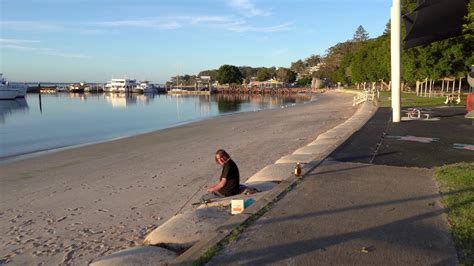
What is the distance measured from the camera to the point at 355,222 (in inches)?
220

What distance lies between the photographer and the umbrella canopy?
1917cm

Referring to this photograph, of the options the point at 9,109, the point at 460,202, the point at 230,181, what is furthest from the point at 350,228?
the point at 9,109

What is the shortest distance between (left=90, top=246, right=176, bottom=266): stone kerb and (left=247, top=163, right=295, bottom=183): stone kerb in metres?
4.15

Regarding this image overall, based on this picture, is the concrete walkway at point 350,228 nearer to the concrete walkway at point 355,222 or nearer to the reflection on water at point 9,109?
the concrete walkway at point 355,222

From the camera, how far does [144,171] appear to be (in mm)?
13148

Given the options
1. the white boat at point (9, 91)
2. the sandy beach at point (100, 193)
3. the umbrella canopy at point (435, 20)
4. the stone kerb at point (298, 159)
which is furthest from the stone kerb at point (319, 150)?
the white boat at point (9, 91)

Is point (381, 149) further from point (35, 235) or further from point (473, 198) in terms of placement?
point (35, 235)

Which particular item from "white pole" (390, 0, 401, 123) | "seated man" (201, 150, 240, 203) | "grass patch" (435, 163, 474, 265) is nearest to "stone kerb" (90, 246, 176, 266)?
"seated man" (201, 150, 240, 203)

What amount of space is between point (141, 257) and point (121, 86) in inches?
6041

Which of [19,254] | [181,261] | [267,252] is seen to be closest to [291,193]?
[267,252]

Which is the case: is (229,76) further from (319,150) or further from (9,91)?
(319,150)

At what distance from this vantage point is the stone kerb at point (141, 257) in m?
4.82

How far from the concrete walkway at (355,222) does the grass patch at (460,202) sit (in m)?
0.12

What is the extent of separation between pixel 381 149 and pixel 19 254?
29.9ft
